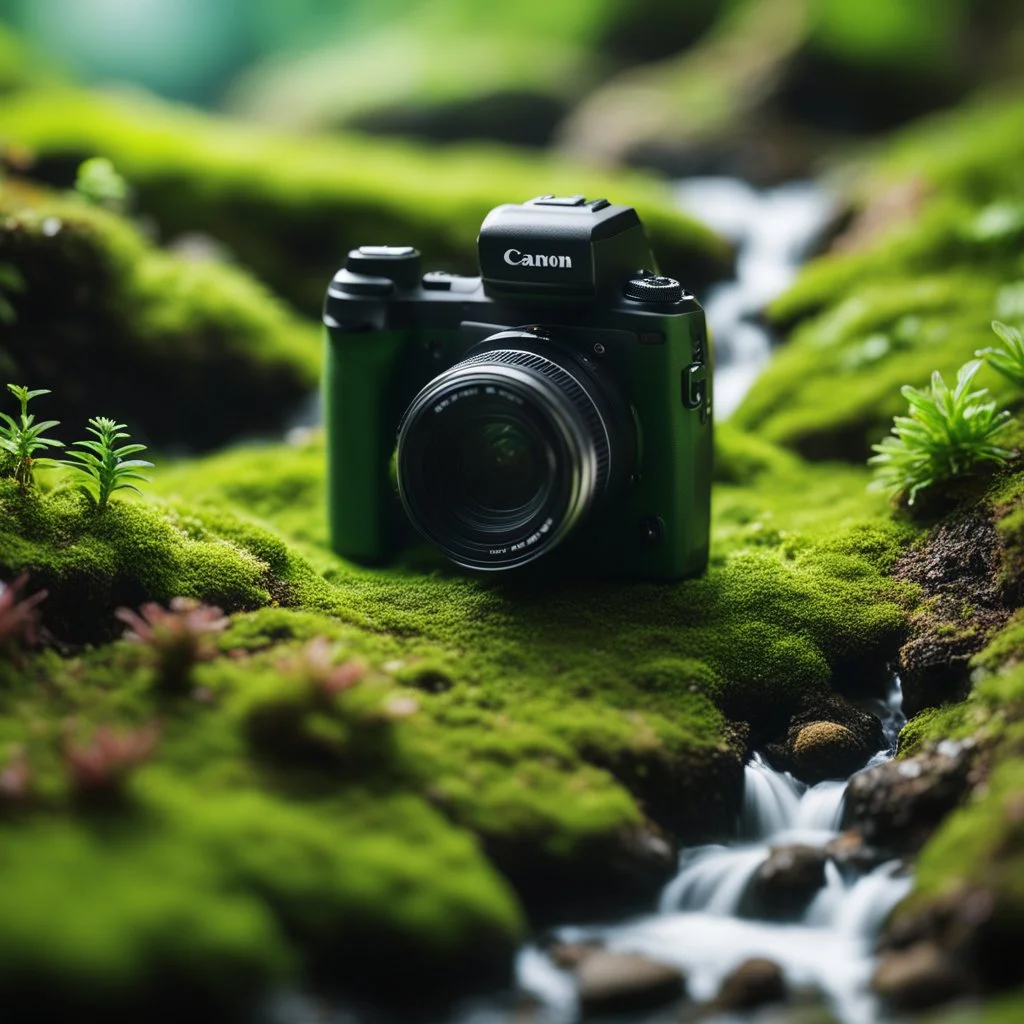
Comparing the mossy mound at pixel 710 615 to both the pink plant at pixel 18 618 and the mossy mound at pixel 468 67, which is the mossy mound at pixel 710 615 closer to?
the pink plant at pixel 18 618

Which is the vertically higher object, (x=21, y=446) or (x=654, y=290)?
(x=654, y=290)

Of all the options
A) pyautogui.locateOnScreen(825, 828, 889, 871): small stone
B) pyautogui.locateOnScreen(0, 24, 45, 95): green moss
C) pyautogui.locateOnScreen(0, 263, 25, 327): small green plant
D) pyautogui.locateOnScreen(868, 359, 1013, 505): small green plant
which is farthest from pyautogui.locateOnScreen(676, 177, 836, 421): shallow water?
pyautogui.locateOnScreen(0, 24, 45, 95): green moss

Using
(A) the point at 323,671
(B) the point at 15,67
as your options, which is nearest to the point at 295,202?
(B) the point at 15,67

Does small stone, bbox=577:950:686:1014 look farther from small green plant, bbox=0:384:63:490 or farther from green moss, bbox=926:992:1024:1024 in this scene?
small green plant, bbox=0:384:63:490

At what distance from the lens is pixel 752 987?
2.94 m

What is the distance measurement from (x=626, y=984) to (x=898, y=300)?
4419 millimetres

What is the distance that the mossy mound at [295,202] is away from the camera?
7438 millimetres

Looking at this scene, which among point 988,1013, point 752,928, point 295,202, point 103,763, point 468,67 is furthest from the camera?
point 468,67

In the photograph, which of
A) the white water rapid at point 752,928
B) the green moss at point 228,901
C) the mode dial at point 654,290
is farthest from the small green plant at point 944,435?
the green moss at point 228,901

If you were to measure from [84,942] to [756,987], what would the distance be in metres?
1.47

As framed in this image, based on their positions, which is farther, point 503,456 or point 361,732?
point 503,456

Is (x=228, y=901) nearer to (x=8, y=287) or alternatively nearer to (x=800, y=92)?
(x=8, y=287)

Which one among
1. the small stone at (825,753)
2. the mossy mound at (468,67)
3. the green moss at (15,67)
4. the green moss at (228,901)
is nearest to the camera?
the green moss at (228,901)

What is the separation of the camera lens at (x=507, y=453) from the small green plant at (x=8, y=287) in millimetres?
2161
